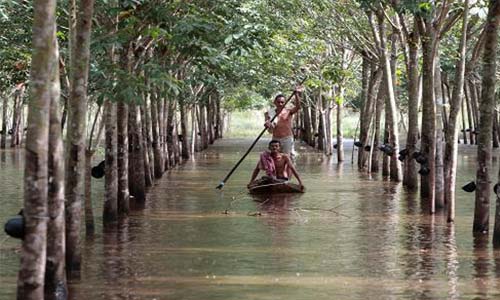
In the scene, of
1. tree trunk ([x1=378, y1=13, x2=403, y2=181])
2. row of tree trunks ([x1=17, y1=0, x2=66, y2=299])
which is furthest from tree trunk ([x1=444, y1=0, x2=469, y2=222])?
row of tree trunks ([x1=17, y1=0, x2=66, y2=299])

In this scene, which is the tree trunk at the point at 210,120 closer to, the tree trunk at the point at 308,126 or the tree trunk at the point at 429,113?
the tree trunk at the point at 308,126

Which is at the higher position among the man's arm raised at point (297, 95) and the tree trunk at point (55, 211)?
the man's arm raised at point (297, 95)

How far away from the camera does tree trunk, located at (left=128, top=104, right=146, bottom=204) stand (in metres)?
19.9

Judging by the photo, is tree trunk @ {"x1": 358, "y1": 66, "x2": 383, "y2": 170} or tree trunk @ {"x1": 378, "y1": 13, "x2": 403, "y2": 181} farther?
tree trunk @ {"x1": 358, "y1": 66, "x2": 383, "y2": 170}

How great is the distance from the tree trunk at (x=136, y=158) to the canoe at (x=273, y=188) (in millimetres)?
2815

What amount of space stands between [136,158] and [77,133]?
8.98 metres

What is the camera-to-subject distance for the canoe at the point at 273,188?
21.7 metres

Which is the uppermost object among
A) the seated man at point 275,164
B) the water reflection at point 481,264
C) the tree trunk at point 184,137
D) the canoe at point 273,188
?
the tree trunk at point 184,137

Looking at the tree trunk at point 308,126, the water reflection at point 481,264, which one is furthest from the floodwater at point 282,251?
the tree trunk at point 308,126

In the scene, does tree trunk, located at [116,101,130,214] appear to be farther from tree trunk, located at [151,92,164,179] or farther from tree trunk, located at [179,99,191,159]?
tree trunk, located at [179,99,191,159]

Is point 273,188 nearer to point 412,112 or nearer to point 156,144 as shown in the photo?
point 412,112

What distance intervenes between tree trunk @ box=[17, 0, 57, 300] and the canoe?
13575 millimetres

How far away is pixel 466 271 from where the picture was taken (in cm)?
1186

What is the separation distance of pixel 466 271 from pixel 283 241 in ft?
11.0
